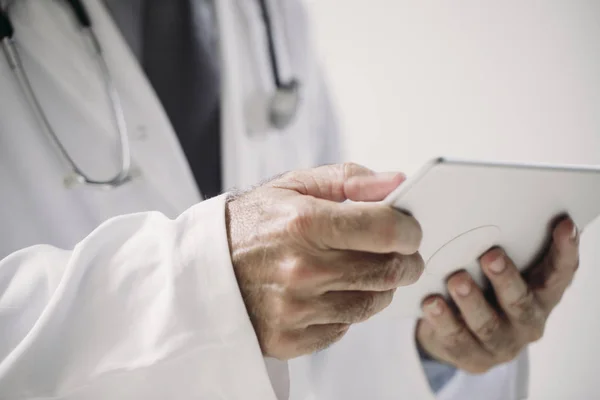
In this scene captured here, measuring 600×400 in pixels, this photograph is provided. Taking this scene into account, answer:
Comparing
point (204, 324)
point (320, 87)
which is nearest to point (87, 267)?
point (204, 324)

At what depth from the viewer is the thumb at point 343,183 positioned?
36 centimetres

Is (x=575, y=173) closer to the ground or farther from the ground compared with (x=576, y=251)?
farther from the ground

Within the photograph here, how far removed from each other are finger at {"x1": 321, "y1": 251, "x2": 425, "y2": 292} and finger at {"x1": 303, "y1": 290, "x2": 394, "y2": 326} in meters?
0.01

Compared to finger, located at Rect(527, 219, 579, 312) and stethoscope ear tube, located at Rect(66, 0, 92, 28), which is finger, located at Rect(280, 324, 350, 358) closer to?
finger, located at Rect(527, 219, 579, 312)

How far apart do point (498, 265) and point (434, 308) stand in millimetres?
94

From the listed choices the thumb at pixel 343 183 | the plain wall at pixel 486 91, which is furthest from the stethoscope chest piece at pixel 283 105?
the thumb at pixel 343 183

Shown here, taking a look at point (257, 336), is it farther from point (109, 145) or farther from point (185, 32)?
point (185, 32)

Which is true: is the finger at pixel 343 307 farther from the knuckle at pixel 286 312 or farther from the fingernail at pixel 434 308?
the fingernail at pixel 434 308

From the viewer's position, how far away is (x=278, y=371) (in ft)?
1.29

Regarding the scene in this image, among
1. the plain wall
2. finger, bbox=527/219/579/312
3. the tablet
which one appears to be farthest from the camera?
the plain wall

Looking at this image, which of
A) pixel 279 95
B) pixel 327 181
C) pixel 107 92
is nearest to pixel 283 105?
pixel 279 95

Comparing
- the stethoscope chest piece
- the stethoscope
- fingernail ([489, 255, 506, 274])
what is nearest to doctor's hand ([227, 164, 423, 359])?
fingernail ([489, 255, 506, 274])

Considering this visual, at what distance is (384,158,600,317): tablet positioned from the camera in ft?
0.96

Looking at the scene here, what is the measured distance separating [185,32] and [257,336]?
0.57 m
